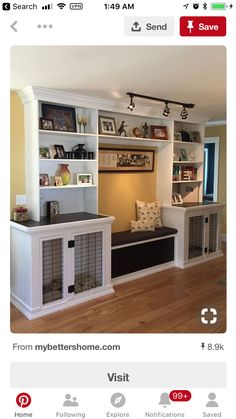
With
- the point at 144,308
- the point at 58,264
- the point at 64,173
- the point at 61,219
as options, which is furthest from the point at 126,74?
the point at 144,308

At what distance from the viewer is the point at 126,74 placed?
2162mm

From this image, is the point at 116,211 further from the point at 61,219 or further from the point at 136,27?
the point at 136,27

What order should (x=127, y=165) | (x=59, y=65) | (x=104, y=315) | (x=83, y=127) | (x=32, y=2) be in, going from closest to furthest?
(x=32, y=2)
(x=59, y=65)
(x=104, y=315)
(x=83, y=127)
(x=127, y=165)

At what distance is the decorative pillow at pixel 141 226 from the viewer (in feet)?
11.5

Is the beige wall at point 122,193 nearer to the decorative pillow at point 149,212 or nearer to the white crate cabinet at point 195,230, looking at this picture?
the decorative pillow at point 149,212

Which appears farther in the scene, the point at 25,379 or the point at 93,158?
the point at 93,158

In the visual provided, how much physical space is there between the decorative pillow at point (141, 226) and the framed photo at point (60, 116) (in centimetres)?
124

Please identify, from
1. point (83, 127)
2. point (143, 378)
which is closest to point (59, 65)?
point (83, 127)

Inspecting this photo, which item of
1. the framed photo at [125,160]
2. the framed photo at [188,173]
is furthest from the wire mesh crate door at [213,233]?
the framed photo at [125,160]

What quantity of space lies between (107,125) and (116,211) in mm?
927

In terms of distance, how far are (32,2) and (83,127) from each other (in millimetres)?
2391

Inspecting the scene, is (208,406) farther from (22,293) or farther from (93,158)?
(93,158)

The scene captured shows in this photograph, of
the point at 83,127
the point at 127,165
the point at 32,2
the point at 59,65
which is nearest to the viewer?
the point at 32,2
